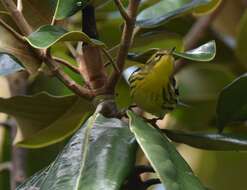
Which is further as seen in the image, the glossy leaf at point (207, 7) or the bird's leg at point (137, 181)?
the glossy leaf at point (207, 7)

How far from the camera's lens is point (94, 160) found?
728 mm

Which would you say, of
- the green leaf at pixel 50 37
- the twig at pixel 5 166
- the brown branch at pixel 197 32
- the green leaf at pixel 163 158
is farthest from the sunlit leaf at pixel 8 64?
the brown branch at pixel 197 32

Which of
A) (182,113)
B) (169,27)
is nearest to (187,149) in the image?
(182,113)

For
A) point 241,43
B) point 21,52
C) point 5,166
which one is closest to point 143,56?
point 21,52

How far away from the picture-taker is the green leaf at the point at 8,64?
91cm

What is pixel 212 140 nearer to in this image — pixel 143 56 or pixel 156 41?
pixel 143 56

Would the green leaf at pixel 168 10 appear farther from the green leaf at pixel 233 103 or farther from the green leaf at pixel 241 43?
the green leaf at pixel 241 43

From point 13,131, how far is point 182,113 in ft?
1.28

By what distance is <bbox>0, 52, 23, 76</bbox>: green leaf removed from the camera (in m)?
0.91

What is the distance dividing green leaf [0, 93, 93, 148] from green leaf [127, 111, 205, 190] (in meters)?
0.25

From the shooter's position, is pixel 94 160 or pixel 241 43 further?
pixel 241 43

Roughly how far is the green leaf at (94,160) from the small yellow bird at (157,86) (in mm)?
84

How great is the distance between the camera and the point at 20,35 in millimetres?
861

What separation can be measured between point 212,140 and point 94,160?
0.66 ft
